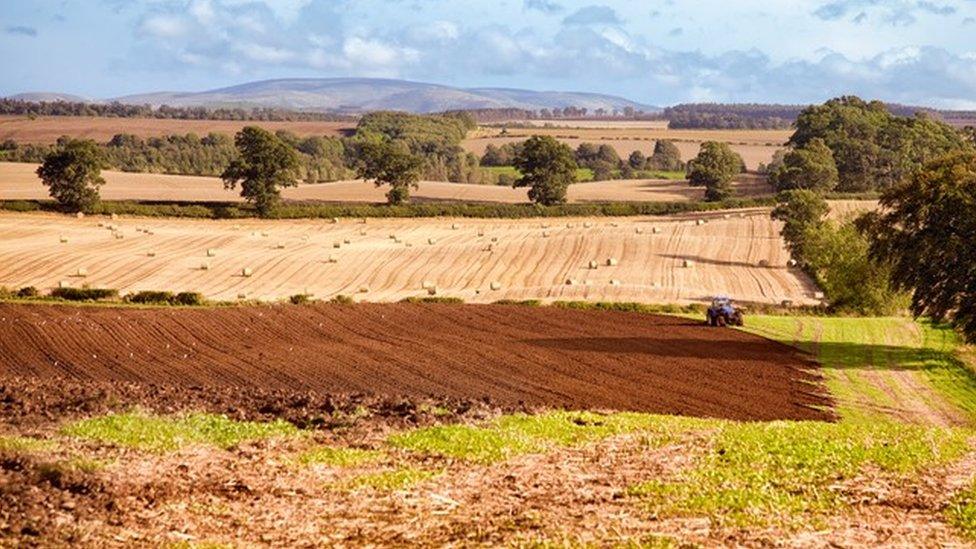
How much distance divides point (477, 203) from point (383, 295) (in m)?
64.9

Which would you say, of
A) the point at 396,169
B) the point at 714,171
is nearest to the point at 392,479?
the point at 396,169

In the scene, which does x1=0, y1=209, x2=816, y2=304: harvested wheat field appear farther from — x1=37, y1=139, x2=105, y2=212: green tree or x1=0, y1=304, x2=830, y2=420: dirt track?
x1=0, y1=304, x2=830, y2=420: dirt track

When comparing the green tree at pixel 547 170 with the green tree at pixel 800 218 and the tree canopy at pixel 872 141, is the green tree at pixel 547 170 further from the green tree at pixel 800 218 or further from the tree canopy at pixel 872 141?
the green tree at pixel 800 218

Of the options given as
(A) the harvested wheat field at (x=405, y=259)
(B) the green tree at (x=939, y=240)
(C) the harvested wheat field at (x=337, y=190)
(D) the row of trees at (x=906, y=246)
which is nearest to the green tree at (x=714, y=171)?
(C) the harvested wheat field at (x=337, y=190)

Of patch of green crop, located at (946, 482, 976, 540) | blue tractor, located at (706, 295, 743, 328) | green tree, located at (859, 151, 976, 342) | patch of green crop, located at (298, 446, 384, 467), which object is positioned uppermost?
green tree, located at (859, 151, 976, 342)

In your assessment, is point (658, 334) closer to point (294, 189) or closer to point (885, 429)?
point (885, 429)

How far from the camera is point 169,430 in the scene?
24719 mm

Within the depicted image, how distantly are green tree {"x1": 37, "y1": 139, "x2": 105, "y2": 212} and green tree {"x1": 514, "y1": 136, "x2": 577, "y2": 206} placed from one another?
5255 centimetres

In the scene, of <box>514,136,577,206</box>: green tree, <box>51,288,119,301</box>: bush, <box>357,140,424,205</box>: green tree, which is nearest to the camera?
<box>51,288,119,301</box>: bush

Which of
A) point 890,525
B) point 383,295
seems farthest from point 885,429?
point 383,295

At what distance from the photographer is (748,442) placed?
25469 millimetres

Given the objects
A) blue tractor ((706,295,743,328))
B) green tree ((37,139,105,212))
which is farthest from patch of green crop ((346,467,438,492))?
green tree ((37,139,105,212))

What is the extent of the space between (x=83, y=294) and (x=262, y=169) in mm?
57968

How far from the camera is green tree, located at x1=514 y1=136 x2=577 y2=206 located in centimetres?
14238
